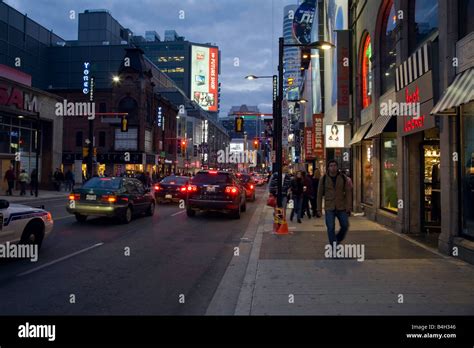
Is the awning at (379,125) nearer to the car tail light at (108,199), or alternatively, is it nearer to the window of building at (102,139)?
the car tail light at (108,199)

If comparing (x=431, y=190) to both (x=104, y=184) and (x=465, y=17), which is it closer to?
(x=465, y=17)

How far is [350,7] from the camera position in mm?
19625

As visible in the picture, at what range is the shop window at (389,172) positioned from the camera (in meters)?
13.2

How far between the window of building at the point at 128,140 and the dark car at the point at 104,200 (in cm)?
4427

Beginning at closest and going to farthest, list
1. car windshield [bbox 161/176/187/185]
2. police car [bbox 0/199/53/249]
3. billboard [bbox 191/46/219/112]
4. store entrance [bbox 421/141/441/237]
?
police car [bbox 0/199/53/249], store entrance [bbox 421/141/441/237], car windshield [bbox 161/176/187/185], billboard [bbox 191/46/219/112]

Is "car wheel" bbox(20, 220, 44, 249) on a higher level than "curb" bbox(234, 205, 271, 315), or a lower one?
higher

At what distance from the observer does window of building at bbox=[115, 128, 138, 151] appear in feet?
188

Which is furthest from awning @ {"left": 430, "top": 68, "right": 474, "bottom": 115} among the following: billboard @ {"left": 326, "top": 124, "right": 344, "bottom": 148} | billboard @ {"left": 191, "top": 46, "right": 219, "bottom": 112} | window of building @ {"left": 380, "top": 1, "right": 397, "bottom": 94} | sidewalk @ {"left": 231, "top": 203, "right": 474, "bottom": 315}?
billboard @ {"left": 191, "top": 46, "right": 219, "bottom": 112}

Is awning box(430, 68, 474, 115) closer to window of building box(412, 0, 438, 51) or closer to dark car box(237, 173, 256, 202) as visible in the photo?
window of building box(412, 0, 438, 51)

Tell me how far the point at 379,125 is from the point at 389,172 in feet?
5.43

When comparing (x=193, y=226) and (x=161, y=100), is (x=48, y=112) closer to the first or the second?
(x=193, y=226)

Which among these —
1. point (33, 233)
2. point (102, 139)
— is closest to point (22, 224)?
point (33, 233)

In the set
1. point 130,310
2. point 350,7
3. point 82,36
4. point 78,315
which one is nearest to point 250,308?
point 130,310
